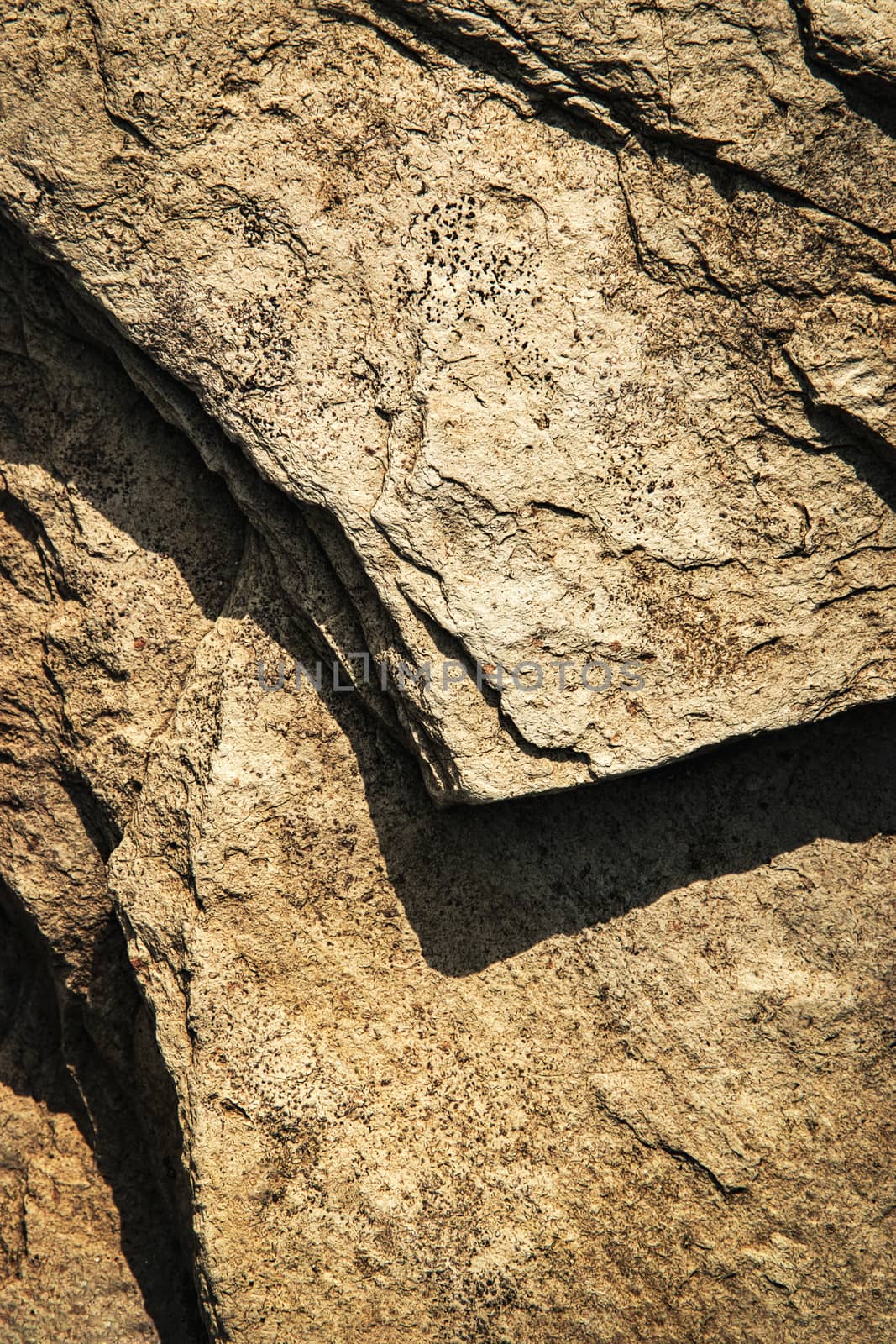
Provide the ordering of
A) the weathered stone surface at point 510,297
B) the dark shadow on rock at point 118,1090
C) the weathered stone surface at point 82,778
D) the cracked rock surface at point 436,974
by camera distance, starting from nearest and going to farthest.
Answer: the weathered stone surface at point 510,297 → the cracked rock surface at point 436,974 → the weathered stone surface at point 82,778 → the dark shadow on rock at point 118,1090

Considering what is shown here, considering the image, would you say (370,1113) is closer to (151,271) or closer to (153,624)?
(153,624)

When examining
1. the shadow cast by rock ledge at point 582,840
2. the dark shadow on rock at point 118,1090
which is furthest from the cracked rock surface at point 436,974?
the dark shadow on rock at point 118,1090

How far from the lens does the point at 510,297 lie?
150cm

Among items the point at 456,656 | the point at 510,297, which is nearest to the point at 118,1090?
the point at 456,656

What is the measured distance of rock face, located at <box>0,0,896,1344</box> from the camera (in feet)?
4.90

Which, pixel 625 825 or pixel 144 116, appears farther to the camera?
pixel 625 825

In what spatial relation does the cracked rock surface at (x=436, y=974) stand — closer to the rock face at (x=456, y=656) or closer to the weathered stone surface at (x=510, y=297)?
the rock face at (x=456, y=656)

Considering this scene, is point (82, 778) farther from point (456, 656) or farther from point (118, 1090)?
point (456, 656)

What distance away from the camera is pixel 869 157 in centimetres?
Result: 149

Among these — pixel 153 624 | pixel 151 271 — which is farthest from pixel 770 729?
pixel 151 271

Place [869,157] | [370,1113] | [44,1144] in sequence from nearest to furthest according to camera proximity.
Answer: [869,157] < [370,1113] < [44,1144]

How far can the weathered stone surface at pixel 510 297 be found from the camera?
58.4 inches

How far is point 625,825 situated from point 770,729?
291 mm

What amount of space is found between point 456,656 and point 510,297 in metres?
0.51
